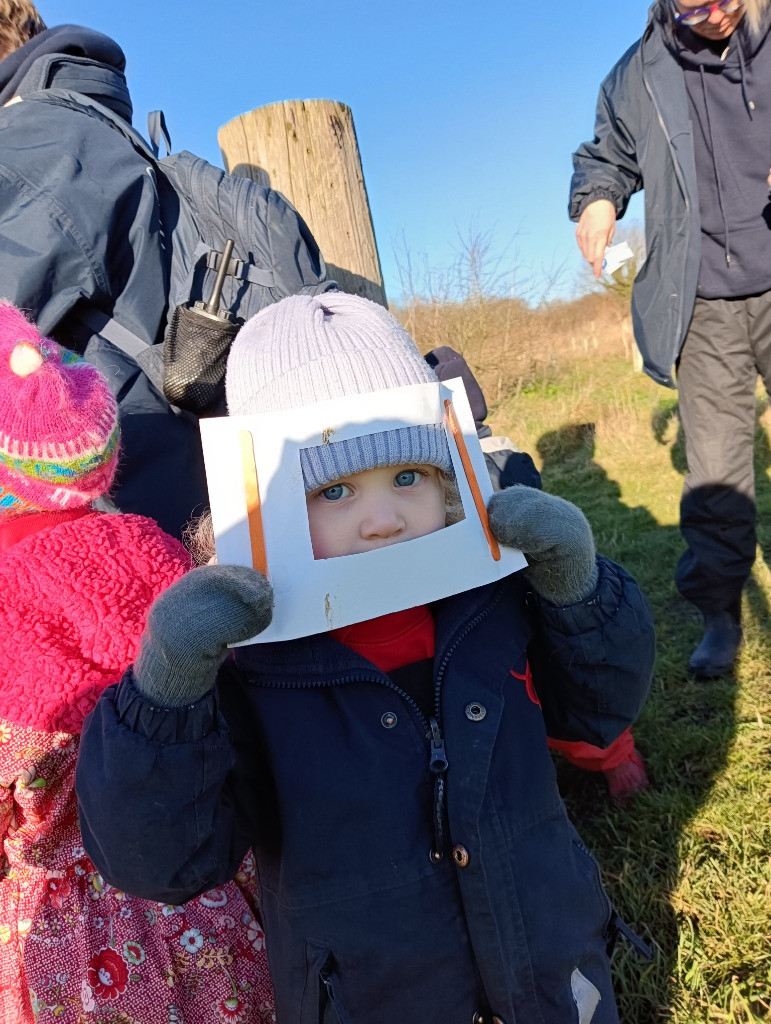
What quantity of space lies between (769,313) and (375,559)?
1.90 metres

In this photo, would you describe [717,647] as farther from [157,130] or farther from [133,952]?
[157,130]

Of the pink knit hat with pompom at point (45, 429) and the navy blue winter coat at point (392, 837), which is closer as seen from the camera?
the navy blue winter coat at point (392, 837)

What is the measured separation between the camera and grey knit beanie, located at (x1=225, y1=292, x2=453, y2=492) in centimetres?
108

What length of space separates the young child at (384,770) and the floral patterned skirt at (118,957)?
0.11m

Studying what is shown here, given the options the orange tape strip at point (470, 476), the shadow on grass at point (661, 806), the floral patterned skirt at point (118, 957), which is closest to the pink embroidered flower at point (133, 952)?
the floral patterned skirt at point (118, 957)

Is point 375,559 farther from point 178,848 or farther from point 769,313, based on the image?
point 769,313

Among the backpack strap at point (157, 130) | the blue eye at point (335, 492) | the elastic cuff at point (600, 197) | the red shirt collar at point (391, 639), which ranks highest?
the backpack strap at point (157, 130)

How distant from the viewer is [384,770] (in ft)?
3.51

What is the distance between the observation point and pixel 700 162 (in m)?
2.40

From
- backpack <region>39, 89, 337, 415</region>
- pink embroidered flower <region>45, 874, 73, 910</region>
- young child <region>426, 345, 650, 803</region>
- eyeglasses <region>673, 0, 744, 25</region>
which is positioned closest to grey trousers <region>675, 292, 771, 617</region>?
Answer: young child <region>426, 345, 650, 803</region>

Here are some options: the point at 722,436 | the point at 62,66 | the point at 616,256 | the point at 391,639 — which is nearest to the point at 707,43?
the point at 616,256

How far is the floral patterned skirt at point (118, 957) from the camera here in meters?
1.14

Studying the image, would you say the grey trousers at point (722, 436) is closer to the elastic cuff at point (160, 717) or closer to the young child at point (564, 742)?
the young child at point (564, 742)

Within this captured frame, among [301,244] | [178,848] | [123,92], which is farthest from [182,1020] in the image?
[123,92]
